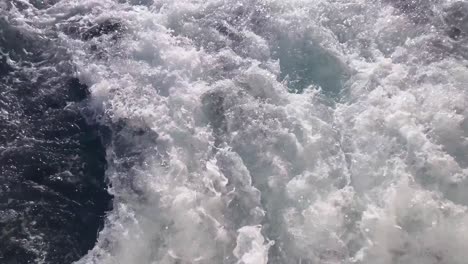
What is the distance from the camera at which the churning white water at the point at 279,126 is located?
15.1ft

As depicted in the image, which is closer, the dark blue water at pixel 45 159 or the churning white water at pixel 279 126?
the churning white water at pixel 279 126

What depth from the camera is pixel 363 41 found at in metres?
5.97

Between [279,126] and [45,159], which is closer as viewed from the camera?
[45,159]

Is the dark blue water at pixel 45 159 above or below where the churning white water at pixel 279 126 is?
below

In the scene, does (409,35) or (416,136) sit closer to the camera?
(416,136)

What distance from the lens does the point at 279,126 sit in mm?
5336

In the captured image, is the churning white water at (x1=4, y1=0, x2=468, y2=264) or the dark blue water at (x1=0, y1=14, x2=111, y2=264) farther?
the dark blue water at (x1=0, y1=14, x2=111, y2=264)

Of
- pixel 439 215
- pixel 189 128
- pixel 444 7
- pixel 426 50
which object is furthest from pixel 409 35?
pixel 189 128

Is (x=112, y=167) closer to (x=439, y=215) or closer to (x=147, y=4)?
(x=147, y=4)

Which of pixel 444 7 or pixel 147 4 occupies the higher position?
pixel 444 7

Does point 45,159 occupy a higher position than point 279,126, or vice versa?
point 279,126

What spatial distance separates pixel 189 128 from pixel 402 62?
9.02 ft

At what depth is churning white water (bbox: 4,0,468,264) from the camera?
15.1 ft

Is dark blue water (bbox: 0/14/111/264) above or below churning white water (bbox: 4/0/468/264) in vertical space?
below
